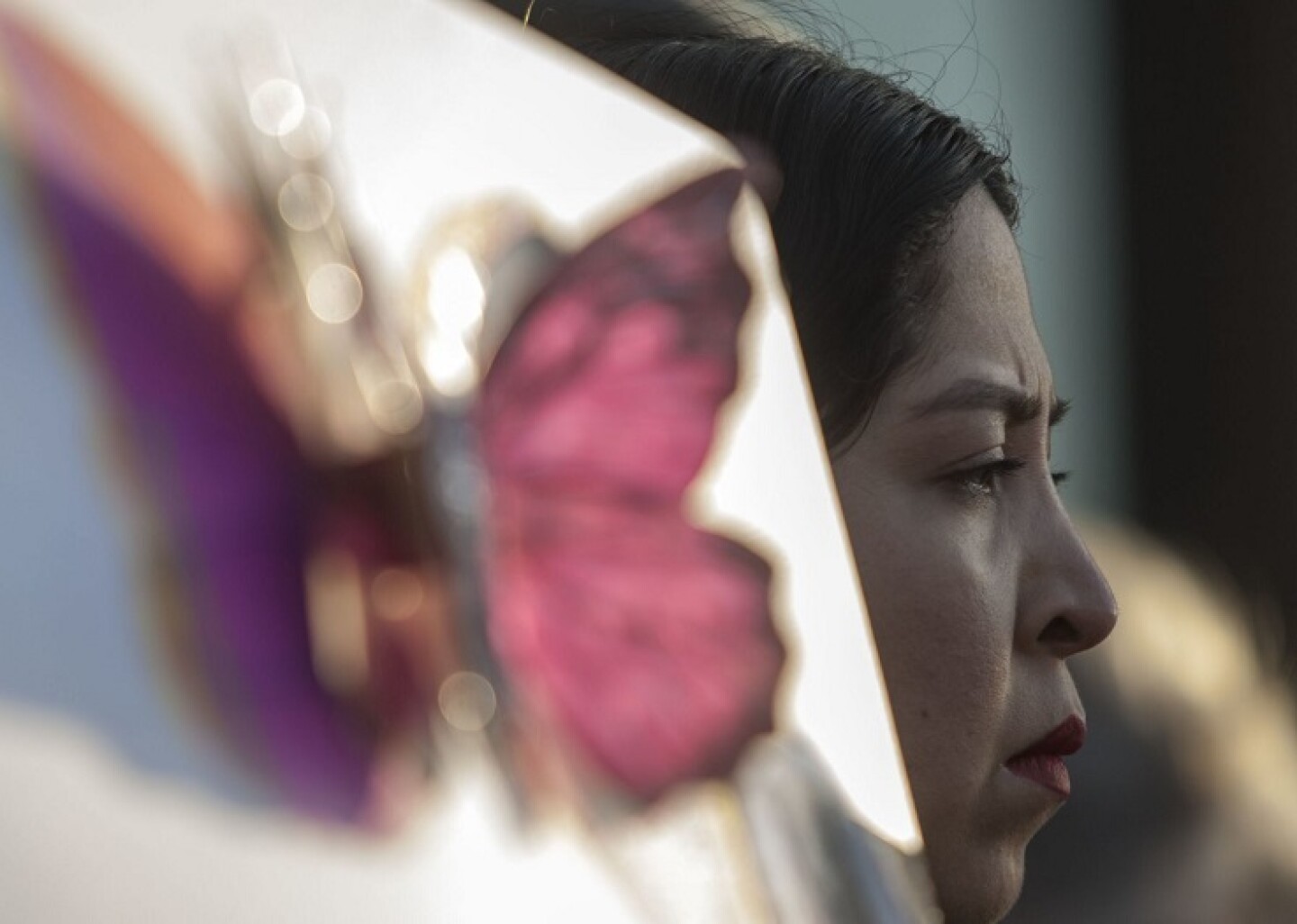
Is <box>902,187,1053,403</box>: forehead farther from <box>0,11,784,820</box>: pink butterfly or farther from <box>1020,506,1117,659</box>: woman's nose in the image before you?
<box>0,11,784,820</box>: pink butterfly

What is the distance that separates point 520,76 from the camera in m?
0.33

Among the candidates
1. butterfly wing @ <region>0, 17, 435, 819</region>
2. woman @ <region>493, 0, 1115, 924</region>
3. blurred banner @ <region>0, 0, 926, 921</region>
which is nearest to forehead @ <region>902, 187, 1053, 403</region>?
woman @ <region>493, 0, 1115, 924</region>

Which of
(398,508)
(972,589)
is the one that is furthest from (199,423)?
(972,589)

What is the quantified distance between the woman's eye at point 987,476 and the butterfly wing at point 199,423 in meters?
0.35

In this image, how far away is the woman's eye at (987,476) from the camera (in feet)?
1.95

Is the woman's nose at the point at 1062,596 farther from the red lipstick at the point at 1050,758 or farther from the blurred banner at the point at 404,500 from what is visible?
the blurred banner at the point at 404,500

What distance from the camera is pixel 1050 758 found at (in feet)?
2.00

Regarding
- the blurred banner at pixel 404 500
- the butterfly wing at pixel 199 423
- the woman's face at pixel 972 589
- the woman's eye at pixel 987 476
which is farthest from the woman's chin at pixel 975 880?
the butterfly wing at pixel 199 423

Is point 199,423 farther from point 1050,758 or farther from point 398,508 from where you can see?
point 1050,758

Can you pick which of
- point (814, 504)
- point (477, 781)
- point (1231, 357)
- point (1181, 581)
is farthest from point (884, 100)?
point (1231, 357)

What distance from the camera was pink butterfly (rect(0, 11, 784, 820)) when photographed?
0.85ft

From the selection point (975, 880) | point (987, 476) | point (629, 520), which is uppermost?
point (629, 520)

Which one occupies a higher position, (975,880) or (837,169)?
(837,169)

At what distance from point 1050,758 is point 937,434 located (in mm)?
124
